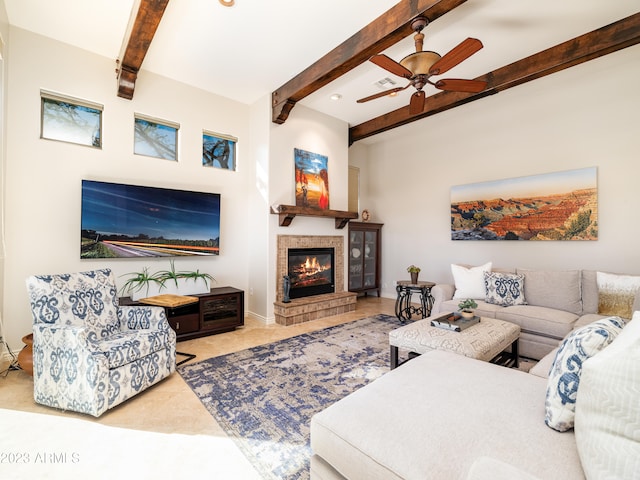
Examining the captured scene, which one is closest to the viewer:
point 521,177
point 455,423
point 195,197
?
point 455,423

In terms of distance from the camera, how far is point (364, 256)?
601 cm

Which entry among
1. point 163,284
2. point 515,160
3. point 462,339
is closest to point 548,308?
point 462,339

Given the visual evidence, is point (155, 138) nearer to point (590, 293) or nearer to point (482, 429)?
point (482, 429)

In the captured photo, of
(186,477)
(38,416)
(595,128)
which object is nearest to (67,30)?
(38,416)

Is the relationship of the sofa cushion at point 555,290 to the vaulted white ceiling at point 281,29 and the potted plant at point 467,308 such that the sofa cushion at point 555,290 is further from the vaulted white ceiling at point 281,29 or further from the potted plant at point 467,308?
the vaulted white ceiling at point 281,29

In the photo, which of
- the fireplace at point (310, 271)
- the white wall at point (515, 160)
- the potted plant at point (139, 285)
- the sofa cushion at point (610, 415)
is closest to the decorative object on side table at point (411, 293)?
the white wall at point (515, 160)

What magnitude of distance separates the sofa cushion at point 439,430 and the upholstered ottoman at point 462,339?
0.67 meters

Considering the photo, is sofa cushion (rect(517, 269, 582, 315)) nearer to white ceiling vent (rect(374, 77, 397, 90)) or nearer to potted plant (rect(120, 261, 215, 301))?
white ceiling vent (rect(374, 77, 397, 90))

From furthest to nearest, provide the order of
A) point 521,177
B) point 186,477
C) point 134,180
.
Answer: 1. point 521,177
2. point 134,180
3. point 186,477

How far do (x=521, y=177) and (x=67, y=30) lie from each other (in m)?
5.76

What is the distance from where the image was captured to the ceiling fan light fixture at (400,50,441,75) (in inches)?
100

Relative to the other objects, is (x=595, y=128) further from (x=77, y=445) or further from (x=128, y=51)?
(x=77, y=445)

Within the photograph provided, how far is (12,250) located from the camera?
9.90 feet

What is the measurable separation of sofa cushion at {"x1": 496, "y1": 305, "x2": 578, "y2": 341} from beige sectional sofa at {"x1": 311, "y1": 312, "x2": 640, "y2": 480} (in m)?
1.75
